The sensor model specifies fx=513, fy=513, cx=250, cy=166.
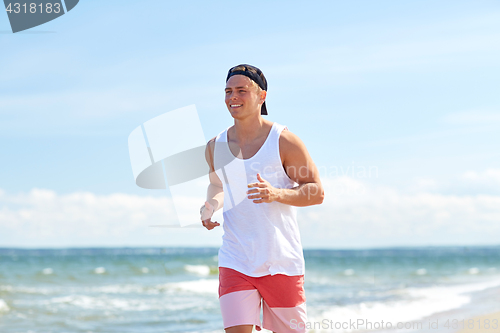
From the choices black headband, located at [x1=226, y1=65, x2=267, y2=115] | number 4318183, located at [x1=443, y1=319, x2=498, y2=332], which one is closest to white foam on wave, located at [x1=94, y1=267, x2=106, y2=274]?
number 4318183, located at [x1=443, y1=319, x2=498, y2=332]

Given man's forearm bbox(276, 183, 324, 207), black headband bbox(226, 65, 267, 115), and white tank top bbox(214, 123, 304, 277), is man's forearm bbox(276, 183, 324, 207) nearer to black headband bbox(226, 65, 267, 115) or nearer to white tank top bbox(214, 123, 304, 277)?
white tank top bbox(214, 123, 304, 277)

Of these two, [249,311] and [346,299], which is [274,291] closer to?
[249,311]

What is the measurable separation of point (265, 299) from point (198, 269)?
19544 millimetres

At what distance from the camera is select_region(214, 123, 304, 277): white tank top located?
2.92 metres

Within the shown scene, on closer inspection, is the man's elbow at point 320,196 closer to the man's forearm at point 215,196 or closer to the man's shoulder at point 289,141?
the man's shoulder at point 289,141

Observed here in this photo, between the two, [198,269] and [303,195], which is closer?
[303,195]

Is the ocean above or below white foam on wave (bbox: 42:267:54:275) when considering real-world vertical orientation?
above

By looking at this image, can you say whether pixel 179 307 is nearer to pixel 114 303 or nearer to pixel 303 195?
pixel 114 303

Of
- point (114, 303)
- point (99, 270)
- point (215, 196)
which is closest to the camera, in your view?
point (215, 196)

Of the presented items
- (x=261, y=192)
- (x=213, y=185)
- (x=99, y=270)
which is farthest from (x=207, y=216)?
(x=99, y=270)

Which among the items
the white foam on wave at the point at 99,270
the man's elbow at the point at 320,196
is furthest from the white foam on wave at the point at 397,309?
the white foam on wave at the point at 99,270

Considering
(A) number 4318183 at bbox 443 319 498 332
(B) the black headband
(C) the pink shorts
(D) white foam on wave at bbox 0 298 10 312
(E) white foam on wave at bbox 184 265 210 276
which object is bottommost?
(E) white foam on wave at bbox 184 265 210 276

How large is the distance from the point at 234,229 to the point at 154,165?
1.29 meters

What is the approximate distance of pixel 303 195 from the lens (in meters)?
2.85
